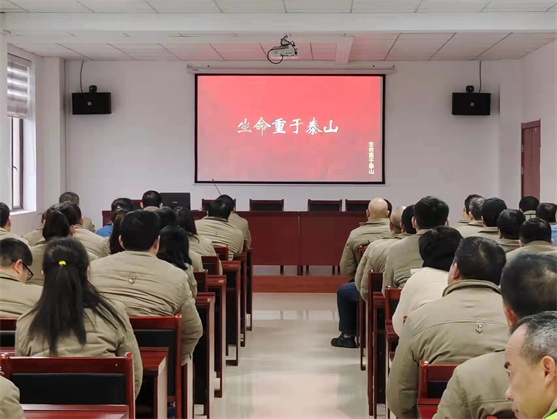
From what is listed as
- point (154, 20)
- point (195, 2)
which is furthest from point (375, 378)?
point (154, 20)

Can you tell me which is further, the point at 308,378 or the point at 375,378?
the point at 308,378

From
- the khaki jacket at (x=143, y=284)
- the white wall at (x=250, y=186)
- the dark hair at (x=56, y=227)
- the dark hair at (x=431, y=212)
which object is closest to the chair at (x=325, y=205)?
the white wall at (x=250, y=186)

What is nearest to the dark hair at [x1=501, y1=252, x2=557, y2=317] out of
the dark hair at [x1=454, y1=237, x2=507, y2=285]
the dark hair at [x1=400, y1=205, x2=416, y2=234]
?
the dark hair at [x1=454, y1=237, x2=507, y2=285]

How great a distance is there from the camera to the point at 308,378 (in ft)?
16.7

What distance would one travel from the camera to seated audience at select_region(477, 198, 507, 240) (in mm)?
5402

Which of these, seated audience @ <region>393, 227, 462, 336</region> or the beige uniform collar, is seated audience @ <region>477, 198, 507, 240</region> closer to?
seated audience @ <region>393, 227, 462, 336</region>

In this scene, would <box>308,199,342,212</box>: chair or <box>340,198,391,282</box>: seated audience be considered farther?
<box>308,199,342,212</box>: chair

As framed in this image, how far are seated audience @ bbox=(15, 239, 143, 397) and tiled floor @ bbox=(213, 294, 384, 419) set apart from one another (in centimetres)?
188

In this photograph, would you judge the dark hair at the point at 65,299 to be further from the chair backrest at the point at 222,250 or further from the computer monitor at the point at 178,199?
the computer monitor at the point at 178,199

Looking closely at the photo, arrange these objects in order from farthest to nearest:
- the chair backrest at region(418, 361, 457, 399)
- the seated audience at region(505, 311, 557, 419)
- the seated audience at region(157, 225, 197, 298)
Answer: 1. the seated audience at region(157, 225, 197, 298)
2. the chair backrest at region(418, 361, 457, 399)
3. the seated audience at region(505, 311, 557, 419)

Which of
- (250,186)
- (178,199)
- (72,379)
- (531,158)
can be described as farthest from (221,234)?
(531,158)

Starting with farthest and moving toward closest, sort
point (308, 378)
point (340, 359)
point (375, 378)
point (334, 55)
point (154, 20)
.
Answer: point (334, 55) → point (154, 20) → point (340, 359) → point (308, 378) → point (375, 378)

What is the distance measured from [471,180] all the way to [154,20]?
18.1ft

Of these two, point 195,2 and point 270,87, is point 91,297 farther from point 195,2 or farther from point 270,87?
point 270,87
